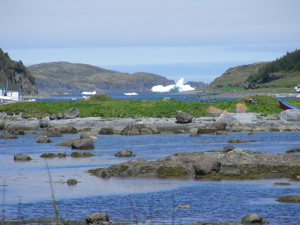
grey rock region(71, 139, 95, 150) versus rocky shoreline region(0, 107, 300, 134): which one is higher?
rocky shoreline region(0, 107, 300, 134)

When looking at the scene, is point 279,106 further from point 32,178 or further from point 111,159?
point 32,178

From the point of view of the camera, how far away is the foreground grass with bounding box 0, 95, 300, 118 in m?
70.8

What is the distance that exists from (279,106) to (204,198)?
53.3 m

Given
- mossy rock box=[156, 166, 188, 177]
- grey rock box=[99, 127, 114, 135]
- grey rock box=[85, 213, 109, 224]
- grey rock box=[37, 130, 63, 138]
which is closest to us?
grey rock box=[85, 213, 109, 224]

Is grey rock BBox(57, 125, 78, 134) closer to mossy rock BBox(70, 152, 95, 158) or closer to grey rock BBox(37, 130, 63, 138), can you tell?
grey rock BBox(37, 130, 63, 138)

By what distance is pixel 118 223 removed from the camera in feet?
58.1

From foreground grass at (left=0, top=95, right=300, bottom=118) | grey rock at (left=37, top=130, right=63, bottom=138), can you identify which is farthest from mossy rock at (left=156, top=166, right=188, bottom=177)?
foreground grass at (left=0, top=95, right=300, bottom=118)

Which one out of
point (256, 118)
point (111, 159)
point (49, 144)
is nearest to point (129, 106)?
point (256, 118)

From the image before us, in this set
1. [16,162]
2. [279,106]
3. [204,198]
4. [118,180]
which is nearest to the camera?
[204,198]

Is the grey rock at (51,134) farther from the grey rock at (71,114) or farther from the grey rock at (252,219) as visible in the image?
the grey rock at (252,219)

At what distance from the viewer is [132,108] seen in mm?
73750

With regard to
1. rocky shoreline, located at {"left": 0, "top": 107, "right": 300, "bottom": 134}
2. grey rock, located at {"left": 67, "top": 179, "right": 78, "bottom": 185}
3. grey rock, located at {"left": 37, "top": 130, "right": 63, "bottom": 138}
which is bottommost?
grey rock, located at {"left": 67, "top": 179, "right": 78, "bottom": 185}

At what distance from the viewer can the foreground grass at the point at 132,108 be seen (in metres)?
70.8

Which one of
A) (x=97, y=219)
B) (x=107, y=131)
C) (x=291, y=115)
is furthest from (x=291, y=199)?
(x=291, y=115)
